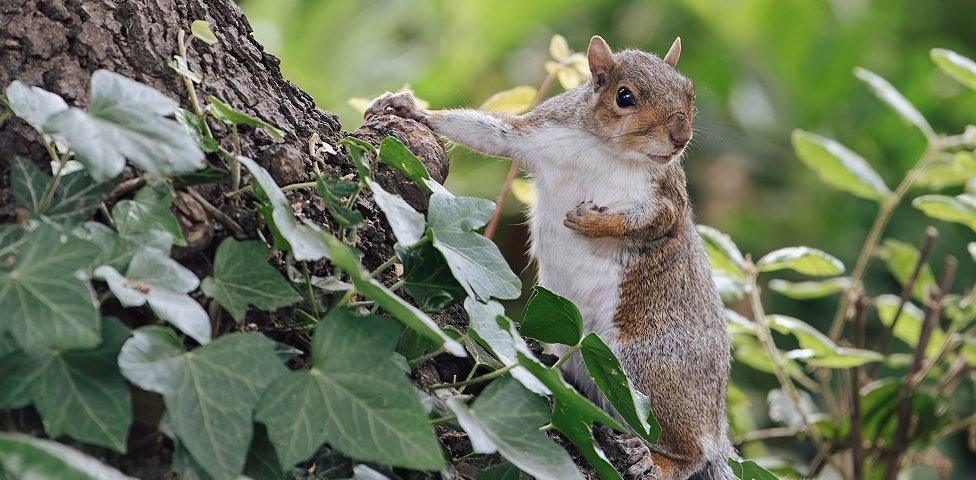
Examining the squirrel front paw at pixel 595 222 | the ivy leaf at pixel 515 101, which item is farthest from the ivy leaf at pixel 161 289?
the ivy leaf at pixel 515 101

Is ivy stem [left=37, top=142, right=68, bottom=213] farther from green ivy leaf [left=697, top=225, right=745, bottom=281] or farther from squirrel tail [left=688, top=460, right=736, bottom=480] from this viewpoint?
green ivy leaf [left=697, top=225, right=745, bottom=281]

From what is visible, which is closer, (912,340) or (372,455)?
(372,455)

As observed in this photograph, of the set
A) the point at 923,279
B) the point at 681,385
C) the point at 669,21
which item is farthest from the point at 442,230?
the point at 669,21

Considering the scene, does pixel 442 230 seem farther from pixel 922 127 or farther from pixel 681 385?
pixel 922 127

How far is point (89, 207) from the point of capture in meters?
0.75

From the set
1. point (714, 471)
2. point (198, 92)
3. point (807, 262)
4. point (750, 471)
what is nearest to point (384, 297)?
point (198, 92)

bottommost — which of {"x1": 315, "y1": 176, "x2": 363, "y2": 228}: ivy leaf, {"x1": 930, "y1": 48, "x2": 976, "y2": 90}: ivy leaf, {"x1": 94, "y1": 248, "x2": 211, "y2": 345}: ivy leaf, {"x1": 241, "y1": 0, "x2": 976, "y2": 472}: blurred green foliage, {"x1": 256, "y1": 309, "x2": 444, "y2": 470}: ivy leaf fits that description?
{"x1": 241, "y1": 0, "x2": 976, "y2": 472}: blurred green foliage

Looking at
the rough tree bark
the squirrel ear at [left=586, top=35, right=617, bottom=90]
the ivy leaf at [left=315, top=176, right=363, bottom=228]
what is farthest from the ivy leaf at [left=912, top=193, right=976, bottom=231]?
the ivy leaf at [left=315, top=176, right=363, bottom=228]

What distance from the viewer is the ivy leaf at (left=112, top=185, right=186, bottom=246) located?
2.49ft

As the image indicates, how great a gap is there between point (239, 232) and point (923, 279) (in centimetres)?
142

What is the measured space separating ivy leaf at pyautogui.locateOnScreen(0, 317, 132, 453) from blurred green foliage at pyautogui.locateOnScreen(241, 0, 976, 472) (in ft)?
8.41

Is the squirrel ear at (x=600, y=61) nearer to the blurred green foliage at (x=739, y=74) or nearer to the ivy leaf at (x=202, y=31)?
the ivy leaf at (x=202, y=31)

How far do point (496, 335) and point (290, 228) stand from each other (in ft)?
0.64

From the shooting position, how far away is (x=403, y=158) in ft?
3.31
